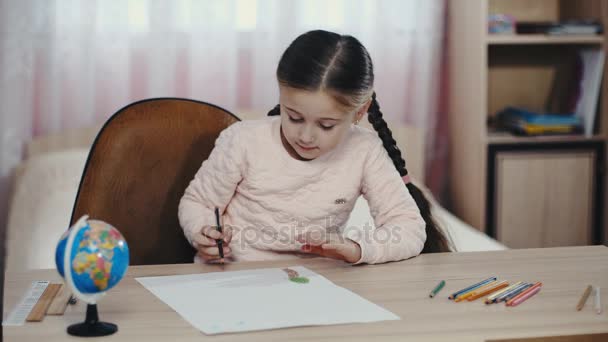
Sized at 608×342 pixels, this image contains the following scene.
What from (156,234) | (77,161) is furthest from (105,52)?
(156,234)

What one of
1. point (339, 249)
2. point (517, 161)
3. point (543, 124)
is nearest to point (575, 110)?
point (543, 124)

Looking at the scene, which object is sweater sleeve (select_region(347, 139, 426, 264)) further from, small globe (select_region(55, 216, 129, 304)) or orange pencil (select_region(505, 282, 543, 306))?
small globe (select_region(55, 216, 129, 304))

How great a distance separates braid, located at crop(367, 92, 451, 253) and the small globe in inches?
29.9

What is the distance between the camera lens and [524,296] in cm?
116

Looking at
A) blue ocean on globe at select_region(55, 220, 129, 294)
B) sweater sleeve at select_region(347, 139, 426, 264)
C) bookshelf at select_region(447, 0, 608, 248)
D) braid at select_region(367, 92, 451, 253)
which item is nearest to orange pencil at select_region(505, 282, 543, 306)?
sweater sleeve at select_region(347, 139, 426, 264)

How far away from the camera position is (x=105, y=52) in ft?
10.0

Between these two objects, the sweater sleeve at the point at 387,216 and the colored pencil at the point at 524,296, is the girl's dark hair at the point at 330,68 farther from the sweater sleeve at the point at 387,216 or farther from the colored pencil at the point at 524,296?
the colored pencil at the point at 524,296

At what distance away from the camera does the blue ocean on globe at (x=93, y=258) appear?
977 millimetres

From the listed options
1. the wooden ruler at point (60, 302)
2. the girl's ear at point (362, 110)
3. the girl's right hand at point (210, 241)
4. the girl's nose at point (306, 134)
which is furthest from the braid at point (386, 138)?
the wooden ruler at point (60, 302)

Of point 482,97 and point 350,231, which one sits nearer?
point 350,231

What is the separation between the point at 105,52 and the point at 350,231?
4.03 feet

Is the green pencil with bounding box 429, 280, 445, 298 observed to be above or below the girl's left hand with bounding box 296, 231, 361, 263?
below

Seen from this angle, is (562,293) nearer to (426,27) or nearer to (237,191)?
(237,191)

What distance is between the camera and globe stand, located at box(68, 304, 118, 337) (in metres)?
1.00
